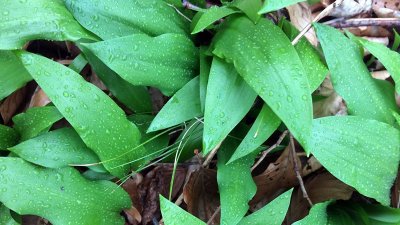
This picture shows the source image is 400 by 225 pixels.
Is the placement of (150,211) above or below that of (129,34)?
below

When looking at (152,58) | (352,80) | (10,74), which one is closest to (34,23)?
(10,74)

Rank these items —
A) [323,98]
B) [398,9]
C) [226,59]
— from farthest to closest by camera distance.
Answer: [398,9] < [323,98] < [226,59]

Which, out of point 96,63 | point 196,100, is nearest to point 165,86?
point 196,100

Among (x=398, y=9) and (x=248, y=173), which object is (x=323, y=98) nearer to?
(x=248, y=173)

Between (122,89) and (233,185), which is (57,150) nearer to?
(122,89)

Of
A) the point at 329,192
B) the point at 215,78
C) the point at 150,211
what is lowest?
the point at 150,211

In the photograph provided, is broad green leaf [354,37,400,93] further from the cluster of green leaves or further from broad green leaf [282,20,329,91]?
broad green leaf [282,20,329,91]

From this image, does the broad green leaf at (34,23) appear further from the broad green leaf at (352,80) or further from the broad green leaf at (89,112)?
the broad green leaf at (352,80)
